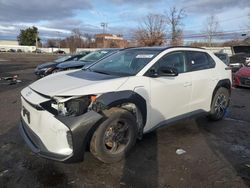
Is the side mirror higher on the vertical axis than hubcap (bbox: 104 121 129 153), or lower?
higher

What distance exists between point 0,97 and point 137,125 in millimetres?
6557

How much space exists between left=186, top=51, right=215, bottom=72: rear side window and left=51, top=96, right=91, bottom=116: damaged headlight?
2452 mm

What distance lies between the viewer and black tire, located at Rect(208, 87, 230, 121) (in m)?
6.13

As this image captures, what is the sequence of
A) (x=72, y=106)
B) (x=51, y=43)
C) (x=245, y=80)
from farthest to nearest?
(x=51, y=43) < (x=245, y=80) < (x=72, y=106)

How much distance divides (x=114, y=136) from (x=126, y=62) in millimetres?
1568

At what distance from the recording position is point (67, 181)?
11.8 ft

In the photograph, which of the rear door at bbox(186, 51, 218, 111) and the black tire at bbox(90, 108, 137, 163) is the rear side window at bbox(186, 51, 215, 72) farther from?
the black tire at bbox(90, 108, 137, 163)

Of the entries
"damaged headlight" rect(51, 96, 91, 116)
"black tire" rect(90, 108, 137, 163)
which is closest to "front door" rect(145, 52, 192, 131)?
"black tire" rect(90, 108, 137, 163)

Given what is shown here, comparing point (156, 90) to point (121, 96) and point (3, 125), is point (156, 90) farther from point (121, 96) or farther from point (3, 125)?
point (3, 125)

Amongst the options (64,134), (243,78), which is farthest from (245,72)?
(64,134)

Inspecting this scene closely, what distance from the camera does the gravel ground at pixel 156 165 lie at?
360 cm

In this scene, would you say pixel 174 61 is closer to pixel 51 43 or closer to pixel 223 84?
pixel 223 84

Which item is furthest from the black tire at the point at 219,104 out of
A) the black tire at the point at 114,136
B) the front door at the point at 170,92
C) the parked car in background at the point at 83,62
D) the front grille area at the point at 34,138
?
the parked car in background at the point at 83,62

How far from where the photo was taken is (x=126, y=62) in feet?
16.6
